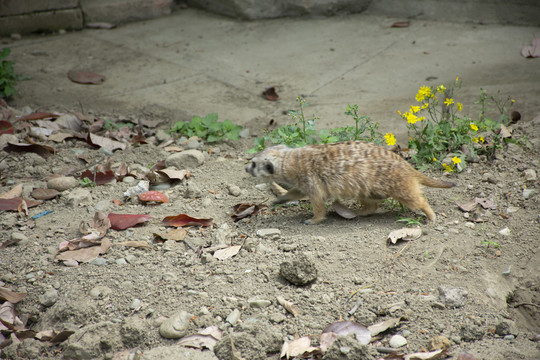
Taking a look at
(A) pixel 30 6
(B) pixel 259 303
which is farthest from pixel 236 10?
(B) pixel 259 303

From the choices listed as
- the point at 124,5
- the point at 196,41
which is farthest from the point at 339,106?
the point at 124,5

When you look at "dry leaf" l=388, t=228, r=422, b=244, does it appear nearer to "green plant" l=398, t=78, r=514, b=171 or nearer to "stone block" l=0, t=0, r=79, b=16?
"green plant" l=398, t=78, r=514, b=171

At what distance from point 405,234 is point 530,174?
1.38 m

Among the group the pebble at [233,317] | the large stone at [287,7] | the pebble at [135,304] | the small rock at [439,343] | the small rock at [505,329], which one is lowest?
the pebble at [135,304]

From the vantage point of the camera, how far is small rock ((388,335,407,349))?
Answer: 9.43ft

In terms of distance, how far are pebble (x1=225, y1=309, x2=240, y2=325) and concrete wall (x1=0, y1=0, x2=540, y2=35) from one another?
667 cm

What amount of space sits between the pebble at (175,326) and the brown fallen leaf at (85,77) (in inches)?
191

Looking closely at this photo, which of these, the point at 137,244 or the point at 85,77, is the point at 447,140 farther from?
the point at 85,77

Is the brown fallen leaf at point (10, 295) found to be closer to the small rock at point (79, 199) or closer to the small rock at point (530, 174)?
the small rock at point (79, 199)

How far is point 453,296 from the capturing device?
308 cm

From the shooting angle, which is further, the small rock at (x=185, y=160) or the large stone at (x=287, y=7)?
the large stone at (x=287, y=7)

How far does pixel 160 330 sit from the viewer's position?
120 inches

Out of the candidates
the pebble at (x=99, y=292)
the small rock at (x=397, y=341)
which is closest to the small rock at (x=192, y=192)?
the pebble at (x=99, y=292)

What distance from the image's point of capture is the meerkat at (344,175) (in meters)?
3.76
